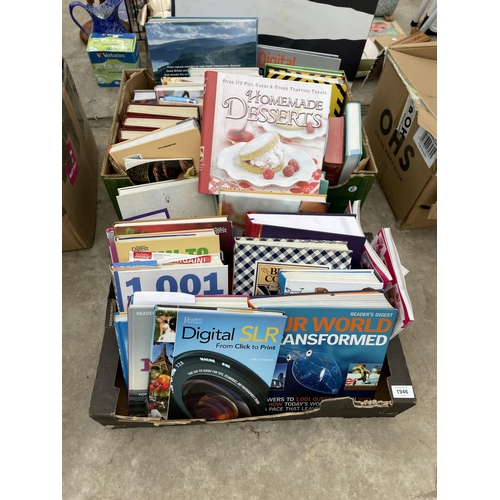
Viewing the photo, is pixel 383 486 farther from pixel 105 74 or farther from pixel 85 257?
pixel 105 74

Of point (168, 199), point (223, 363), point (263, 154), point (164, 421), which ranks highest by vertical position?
point (263, 154)

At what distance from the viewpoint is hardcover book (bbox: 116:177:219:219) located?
1.34 metres

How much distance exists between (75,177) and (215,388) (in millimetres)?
1108

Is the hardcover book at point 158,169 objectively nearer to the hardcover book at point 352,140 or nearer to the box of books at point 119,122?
the box of books at point 119,122

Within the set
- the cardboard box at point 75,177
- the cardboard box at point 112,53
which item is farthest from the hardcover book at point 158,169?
the cardboard box at point 112,53

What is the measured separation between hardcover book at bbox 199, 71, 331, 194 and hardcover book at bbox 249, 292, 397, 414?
0.48 metres

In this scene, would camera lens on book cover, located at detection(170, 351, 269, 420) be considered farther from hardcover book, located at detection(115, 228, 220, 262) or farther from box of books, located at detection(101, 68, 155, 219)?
box of books, located at detection(101, 68, 155, 219)

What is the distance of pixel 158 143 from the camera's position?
139 cm

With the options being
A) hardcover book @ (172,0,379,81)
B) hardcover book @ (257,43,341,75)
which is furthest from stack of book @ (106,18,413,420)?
hardcover book @ (172,0,379,81)

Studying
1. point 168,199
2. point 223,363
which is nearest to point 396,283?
point 223,363

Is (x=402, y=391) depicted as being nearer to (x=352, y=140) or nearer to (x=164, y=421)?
(x=164, y=421)

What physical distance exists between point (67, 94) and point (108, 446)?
4.50 ft

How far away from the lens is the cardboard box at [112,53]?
2.29m

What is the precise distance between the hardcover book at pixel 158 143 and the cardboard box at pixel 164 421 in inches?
19.7
